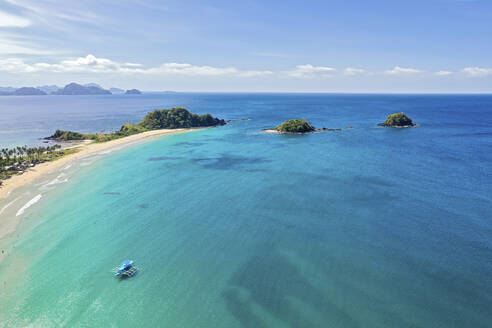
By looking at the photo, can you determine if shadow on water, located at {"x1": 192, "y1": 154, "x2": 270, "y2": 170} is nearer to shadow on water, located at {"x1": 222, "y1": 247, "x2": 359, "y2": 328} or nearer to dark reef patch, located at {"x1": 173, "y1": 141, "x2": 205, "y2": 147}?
dark reef patch, located at {"x1": 173, "y1": 141, "x2": 205, "y2": 147}

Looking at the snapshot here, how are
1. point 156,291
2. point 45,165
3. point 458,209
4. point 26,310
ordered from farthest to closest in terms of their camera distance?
point 45,165 < point 458,209 < point 156,291 < point 26,310

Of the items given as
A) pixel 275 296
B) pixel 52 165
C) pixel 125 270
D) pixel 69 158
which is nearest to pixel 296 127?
pixel 69 158

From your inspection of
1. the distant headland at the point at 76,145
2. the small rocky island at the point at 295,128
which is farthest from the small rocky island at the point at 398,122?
the distant headland at the point at 76,145

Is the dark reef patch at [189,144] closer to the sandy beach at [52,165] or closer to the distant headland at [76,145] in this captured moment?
the sandy beach at [52,165]

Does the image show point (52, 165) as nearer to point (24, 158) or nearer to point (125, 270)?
point (24, 158)

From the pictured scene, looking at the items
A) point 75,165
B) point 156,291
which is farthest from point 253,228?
point 75,165

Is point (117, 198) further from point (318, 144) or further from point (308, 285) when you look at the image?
point (318, 144)
